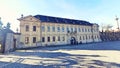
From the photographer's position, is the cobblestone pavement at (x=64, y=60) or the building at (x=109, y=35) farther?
the building at (x=109, y=35)

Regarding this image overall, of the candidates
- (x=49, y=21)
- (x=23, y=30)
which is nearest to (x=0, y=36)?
(x=23, y=30)

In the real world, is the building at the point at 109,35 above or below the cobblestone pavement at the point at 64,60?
above

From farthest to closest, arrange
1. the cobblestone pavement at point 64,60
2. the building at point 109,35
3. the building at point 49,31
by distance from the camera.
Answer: the building at point 109,35 < the building at point 49,31 < the cobblestone pavement at point 64,60

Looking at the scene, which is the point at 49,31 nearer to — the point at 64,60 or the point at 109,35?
the point at 64,60

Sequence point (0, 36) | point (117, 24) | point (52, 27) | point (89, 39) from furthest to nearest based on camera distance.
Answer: point (117, 24) < point (89, 39) < point (52, 27) < point (0, 36)

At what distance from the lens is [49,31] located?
34812 millimetres

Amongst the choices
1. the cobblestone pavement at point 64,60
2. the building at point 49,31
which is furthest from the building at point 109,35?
the cobblestone pavement at point 64,60

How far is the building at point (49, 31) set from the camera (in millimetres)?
31164

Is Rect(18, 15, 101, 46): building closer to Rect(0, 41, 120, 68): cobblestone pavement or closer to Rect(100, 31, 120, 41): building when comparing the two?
Rect(100, 31, 120, 41): building

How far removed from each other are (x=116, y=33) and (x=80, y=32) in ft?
86.2

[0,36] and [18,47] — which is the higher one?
[0,36]

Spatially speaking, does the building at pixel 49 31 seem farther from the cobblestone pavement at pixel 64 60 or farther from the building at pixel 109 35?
the cobblestone pavement at pixel 64 60

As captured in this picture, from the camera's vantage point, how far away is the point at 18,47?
28328 mm

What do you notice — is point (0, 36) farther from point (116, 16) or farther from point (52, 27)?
point (116, 16)
